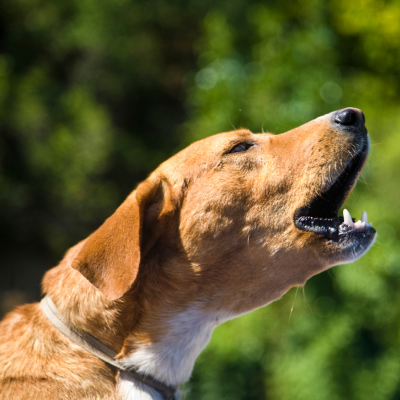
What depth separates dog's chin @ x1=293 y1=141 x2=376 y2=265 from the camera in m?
2.87

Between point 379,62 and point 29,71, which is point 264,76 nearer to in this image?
point 379,62

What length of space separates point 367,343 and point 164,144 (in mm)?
6931

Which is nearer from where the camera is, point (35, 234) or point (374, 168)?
point (374, 168)

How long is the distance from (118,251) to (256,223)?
0.83 metres

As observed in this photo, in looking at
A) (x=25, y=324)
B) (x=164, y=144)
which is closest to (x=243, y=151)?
(x=25, y=324)

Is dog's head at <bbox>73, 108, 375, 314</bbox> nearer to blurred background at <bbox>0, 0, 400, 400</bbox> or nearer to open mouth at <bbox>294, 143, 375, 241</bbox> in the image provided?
open mouth at <bbox>294, 143, 375, 241</bbox>

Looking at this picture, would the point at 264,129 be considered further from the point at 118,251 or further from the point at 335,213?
the point at 118,251

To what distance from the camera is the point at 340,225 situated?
9.64 ft

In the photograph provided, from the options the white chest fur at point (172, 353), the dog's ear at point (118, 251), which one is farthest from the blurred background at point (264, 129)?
the dog's ear at point (118, 251)

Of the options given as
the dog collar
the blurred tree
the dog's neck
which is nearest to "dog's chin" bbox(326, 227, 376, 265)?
the dog's neck

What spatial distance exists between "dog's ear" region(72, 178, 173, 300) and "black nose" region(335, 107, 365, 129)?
129 centimetres

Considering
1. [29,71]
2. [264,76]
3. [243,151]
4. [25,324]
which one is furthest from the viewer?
[29,71]

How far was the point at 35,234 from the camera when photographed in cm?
1099

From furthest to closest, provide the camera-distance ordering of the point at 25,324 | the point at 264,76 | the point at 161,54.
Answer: the point at 161,54 < the point at 264,76 < the point at 25,324
